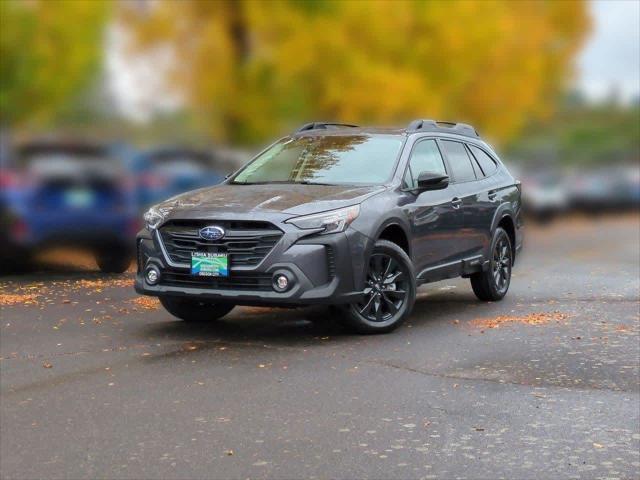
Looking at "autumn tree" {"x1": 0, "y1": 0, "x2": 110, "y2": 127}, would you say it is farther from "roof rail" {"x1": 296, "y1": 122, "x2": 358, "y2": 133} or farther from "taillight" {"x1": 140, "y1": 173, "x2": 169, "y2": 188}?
"roof rail" {"x1": 296, "y1": 122, "x2": 358, "y2": 133}

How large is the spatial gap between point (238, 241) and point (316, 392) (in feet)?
6.64

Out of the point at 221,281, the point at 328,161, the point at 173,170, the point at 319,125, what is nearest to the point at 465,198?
the point at 328,161

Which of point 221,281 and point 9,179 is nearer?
point 221,281

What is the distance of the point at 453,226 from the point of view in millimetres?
10953

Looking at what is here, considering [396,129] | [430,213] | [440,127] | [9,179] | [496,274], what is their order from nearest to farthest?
1. [430,213]
2. [396,129]
3. [440,127]
4. [496,274]
5. [9,179]

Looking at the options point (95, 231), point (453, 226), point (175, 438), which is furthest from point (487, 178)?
point (175, 438)

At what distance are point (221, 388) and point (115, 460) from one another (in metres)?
1.65

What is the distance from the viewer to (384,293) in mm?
9727

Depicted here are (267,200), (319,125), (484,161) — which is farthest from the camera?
(484,161)

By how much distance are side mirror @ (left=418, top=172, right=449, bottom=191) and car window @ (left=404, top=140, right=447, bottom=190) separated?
0.31 ft

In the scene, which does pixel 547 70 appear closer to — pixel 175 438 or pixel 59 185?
A: pixel 59 185

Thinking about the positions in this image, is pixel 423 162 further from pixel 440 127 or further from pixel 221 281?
pixel 221 281

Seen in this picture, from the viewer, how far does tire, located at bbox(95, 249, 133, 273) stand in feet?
48.5

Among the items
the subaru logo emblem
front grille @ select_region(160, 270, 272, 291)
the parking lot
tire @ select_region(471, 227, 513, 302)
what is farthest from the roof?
front grille @ select_region(160, 270, 272, 291)
